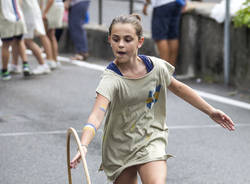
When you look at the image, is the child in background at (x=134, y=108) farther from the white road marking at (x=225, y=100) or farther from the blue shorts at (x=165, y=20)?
the blue shorts at (x=165, y=20)

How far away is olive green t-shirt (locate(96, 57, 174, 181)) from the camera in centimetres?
384

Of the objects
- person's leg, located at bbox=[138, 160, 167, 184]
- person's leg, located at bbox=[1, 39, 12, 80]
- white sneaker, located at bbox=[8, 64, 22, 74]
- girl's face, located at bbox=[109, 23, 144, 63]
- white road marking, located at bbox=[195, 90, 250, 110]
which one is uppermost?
girl's face, located at bbox=[109, 23, 144, 63]

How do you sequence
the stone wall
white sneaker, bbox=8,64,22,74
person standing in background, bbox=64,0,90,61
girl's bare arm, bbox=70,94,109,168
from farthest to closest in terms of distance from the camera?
person standing in background, bbox=64,0,90,61
white sneaker, bbox=8,64,22,74
the stone wall
girl's bare arm, bbox=70,94,109,168

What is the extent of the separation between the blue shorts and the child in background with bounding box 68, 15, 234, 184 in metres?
5.48

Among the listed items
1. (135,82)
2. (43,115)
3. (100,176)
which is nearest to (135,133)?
(135,82)

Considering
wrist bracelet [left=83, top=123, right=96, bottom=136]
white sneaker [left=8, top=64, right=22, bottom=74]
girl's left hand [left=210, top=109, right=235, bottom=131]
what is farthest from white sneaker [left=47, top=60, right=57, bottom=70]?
wrist bracelet [left=83, top=123, right=96, bottom=136]

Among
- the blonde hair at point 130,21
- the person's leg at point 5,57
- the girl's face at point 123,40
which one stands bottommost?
the person's leg at point 5,57

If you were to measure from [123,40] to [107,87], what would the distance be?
0.29 meters

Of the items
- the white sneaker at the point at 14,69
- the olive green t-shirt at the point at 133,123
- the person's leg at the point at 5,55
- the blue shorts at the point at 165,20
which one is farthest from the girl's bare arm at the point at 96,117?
the white sneaker at the point at 14,69

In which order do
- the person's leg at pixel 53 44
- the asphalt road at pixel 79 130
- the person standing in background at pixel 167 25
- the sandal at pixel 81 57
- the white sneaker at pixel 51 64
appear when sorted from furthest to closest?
the sandal at pixel 81 57 → the person's leg at pixel 53 44 → the white sneaker at pixel 51 64 → the person standing in background at pixel 167 25 → the asphalt road at pixel 79 130

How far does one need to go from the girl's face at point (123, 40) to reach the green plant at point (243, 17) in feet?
16.4

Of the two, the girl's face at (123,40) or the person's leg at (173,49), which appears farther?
the person's leg at (173,49)

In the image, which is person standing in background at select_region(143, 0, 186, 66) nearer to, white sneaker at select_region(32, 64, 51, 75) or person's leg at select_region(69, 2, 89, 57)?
white sneaker at select_region(32, 64, 51, 75)

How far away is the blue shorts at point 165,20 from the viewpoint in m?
9.43
